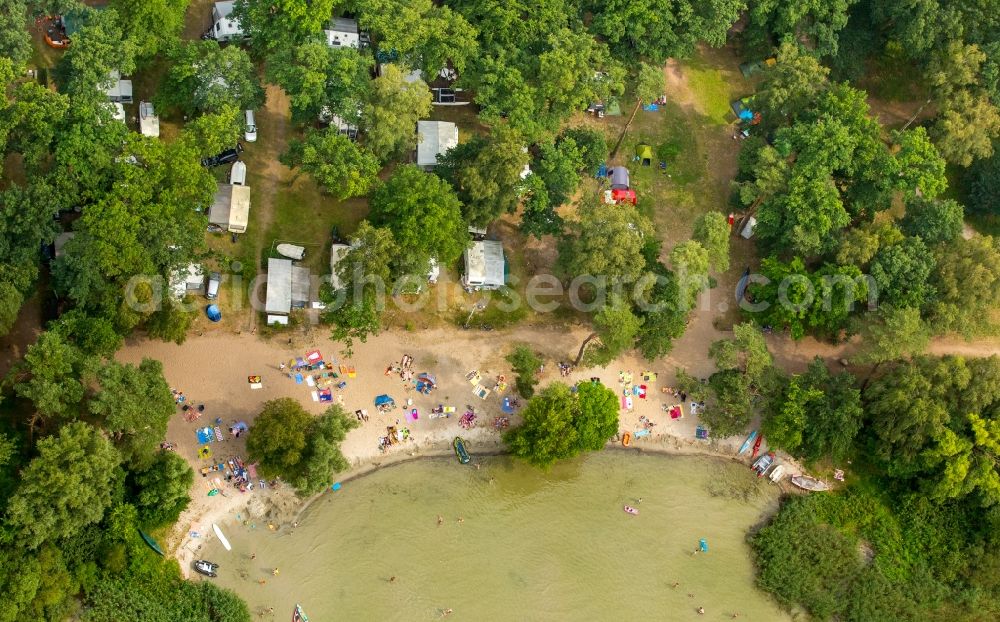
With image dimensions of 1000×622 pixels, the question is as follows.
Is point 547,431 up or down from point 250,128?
down

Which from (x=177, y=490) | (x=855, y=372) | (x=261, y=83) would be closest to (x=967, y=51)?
(x=855, y=372)

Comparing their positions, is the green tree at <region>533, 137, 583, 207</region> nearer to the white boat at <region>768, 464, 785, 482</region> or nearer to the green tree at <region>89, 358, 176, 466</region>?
the white boat at <region>768, 464, 785, 482</region>

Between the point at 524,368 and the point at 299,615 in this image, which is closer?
the point at 299,615

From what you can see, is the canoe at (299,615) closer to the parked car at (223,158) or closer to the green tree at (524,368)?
the green tree at (524,368)

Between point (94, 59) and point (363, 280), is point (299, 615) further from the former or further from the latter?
point (94, 59)

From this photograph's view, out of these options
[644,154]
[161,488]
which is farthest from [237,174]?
[644,154]

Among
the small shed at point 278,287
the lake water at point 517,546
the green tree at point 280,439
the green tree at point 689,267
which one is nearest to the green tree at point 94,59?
the small shed at point 278,287

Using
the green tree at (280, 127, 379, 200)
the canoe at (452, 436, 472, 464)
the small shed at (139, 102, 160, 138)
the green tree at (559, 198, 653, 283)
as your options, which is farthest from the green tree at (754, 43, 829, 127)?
the small shed at (139, 102, 160, 138)

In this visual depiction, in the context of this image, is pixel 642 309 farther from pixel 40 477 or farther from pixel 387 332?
pixel 40 477
